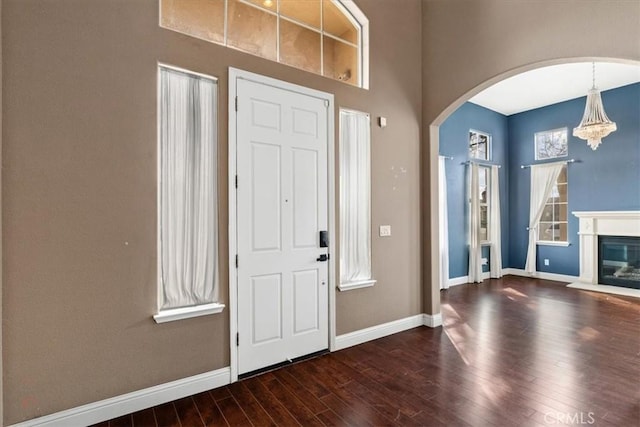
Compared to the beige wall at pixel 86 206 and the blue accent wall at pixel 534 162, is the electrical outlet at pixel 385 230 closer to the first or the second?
the beige wall at pixel 86 206

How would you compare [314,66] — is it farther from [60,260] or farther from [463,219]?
[463,219]

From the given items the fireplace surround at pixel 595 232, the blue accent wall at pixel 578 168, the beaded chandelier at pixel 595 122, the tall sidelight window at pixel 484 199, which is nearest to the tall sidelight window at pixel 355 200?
the beaded chandelier at pixel 595 122

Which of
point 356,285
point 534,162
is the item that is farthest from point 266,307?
point 534,162

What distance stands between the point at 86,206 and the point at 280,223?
4.80 ft

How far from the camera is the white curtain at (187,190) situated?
246 cm

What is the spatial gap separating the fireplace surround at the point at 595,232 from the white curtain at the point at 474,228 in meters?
1.72

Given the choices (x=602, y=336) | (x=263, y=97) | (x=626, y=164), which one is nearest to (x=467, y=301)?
(x=602, y=336)

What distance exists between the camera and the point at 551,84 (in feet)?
18.7

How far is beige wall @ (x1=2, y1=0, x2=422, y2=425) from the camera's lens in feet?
6.44

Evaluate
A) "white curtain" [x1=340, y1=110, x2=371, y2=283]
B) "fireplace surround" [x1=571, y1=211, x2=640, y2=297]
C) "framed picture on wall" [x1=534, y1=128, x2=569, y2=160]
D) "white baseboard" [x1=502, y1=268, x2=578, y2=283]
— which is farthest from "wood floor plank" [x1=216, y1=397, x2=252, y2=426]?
"framed picture on wall" [x1=534, y1=128, x2=569, y2=160]

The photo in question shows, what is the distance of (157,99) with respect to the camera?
2408 millimetres

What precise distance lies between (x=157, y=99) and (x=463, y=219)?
237 inches

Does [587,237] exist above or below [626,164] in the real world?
below

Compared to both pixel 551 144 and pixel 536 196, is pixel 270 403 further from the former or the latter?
pixel 551 144
